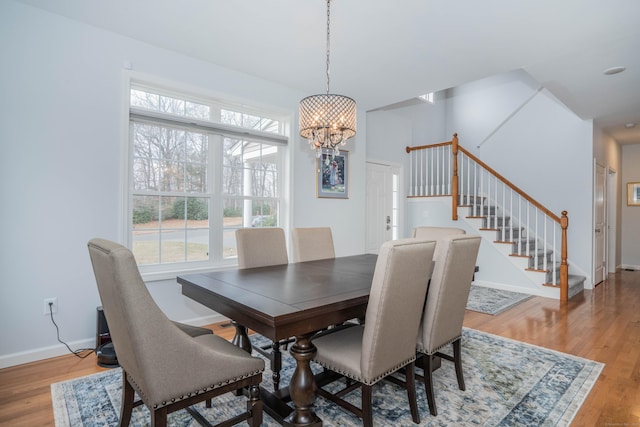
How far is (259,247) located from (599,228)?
5.80m

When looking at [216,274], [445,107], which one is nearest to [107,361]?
[216,274]

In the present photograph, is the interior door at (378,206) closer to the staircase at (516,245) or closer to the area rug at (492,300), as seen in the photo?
the staircase at (516,245)

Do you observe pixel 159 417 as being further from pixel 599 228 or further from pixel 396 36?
→ pixel 599 228

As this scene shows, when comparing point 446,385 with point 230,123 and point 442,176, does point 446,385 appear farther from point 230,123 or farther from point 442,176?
point 442,176

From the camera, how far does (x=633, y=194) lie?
688 centimetres

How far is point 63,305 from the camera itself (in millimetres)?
2705

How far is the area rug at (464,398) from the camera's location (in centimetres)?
185

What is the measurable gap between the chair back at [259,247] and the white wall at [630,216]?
7.84 m

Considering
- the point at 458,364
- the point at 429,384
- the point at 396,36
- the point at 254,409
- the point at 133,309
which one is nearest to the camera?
the point at 133,309

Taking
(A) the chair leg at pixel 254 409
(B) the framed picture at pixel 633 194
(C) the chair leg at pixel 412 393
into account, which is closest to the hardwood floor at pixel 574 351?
(C) the chair leg at pixel 412 393

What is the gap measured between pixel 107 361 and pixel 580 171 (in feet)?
21.4

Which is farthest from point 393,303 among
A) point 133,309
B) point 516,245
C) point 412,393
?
point 516,245

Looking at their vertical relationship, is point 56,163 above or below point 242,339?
above

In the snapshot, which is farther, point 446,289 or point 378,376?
point 446,289
